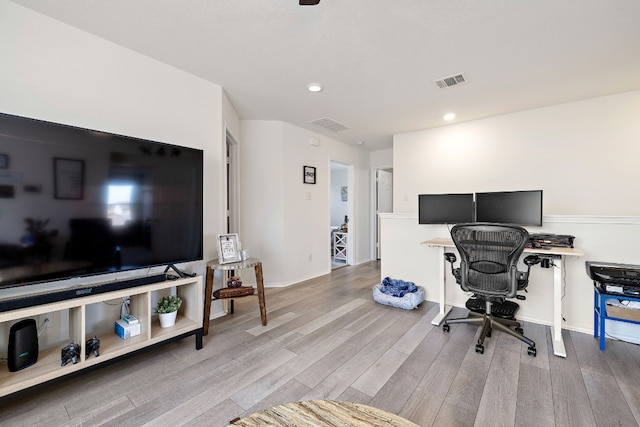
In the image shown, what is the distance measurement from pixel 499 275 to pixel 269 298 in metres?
2.58

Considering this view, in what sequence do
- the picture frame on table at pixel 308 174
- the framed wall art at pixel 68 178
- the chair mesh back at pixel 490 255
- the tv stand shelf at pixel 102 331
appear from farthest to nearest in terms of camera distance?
the picture frame on table at pixel 308 174 → the chair mesh back at pixel 490 255 → the framed wall art at pixel 68 178 → the tv stand shelf at pixel 102 331

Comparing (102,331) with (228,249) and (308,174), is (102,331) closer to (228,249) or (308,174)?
(228,249)

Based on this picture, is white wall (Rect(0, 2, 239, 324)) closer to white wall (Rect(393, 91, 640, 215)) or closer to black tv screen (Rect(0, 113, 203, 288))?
black tv screen (Rect(0, 113, 203, 288))

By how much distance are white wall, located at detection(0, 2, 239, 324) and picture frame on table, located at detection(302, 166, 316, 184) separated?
5.54ft

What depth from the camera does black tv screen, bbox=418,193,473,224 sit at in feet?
10.3

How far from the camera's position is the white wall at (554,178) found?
2.58m

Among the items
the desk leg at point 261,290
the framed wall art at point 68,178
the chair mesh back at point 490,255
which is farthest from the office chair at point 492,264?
the framed wall art at point 68,178

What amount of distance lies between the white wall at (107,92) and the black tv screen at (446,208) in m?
2.39

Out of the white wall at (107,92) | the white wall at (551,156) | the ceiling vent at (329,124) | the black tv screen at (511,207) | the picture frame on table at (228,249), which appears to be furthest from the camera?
the ceiling vent at (329,124)

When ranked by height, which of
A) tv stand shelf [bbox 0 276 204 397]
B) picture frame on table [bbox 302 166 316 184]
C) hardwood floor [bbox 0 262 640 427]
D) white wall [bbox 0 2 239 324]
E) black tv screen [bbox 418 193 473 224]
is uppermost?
white wall [bbox 0 2 239 324]

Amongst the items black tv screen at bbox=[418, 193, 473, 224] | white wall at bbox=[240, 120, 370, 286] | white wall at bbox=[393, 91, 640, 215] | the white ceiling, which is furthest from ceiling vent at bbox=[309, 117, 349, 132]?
black tv screen at bbox=[418, 193, 473, 224]

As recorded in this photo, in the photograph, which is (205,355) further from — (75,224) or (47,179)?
(47,179)

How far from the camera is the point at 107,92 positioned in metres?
2.14

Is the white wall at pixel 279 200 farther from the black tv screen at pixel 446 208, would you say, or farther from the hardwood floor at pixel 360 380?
the black tv screen at pixel 446 208
